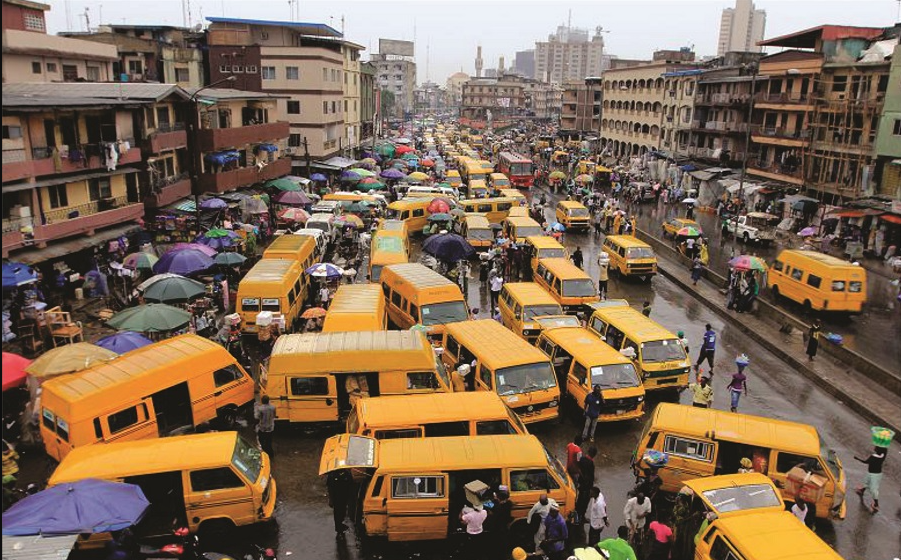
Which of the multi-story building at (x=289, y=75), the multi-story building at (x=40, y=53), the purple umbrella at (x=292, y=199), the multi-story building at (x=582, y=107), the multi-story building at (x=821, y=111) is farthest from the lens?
the multi-story building at (x=582, y=107)

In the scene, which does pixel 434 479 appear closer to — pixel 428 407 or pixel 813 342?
pixel 428 407

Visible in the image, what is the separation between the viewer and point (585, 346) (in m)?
16.8

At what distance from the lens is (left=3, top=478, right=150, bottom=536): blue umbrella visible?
9281 millimetres

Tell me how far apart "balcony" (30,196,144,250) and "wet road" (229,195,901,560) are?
1437 cm

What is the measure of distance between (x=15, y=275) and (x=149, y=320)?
4.78m

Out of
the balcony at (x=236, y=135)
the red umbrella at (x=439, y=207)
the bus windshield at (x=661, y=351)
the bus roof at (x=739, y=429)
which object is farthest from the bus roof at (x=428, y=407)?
the balcony at (x=236, y=135)

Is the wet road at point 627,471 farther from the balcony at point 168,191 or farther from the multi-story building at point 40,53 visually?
the multi-story building at point 40,53

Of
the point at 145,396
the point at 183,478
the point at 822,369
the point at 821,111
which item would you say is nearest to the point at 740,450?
the point at 822,369

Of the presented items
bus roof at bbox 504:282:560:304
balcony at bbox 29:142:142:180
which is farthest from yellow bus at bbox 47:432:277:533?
balcony at bbox 29:142:142:180

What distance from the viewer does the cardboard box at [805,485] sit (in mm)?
11734

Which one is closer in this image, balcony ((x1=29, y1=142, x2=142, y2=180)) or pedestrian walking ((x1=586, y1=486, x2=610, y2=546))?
pedestrian walking ((x1=586, y1=486, x2=610, y2=546))

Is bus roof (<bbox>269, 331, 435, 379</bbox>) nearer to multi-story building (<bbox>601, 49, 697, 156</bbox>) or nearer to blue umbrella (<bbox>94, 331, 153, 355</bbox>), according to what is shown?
blue umbrella (<bbox>94, 331, 153, 355</bbox>)

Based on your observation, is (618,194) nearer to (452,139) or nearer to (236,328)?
(236,328)

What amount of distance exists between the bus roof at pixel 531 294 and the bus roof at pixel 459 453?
9274 millimetres
